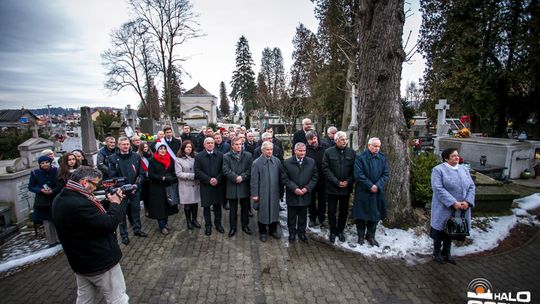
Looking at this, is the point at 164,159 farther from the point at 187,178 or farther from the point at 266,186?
the point at 266,186

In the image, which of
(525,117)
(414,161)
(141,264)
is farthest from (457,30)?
(141,264)

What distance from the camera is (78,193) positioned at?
8.54 ft

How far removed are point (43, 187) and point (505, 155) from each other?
514 inches

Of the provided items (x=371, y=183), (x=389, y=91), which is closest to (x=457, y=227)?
(x=371, y=183)

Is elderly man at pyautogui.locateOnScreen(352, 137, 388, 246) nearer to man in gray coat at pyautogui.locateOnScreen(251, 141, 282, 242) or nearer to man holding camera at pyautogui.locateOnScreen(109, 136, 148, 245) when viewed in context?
man in gray coat at pyautogui.locateOnScreen(251, 141, 282, 242)

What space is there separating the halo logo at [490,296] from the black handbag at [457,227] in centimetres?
69

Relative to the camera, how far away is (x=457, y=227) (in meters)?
4.18

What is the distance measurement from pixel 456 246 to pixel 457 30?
48.6 feet

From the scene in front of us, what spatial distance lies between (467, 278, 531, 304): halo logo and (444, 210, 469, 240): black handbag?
688 millimetres

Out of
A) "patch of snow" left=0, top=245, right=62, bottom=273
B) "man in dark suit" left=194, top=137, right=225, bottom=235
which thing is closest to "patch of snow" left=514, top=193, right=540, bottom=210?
"man in dark suit" left=194, top=137, right=225, bottom=235

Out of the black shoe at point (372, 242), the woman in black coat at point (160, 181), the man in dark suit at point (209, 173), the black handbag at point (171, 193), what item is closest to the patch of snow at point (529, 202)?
the black shoe at point (372, 242)

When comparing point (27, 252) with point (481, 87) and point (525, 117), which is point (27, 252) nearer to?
point (481, 87)

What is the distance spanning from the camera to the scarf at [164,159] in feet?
17.7

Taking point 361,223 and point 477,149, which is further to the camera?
point 477,149
